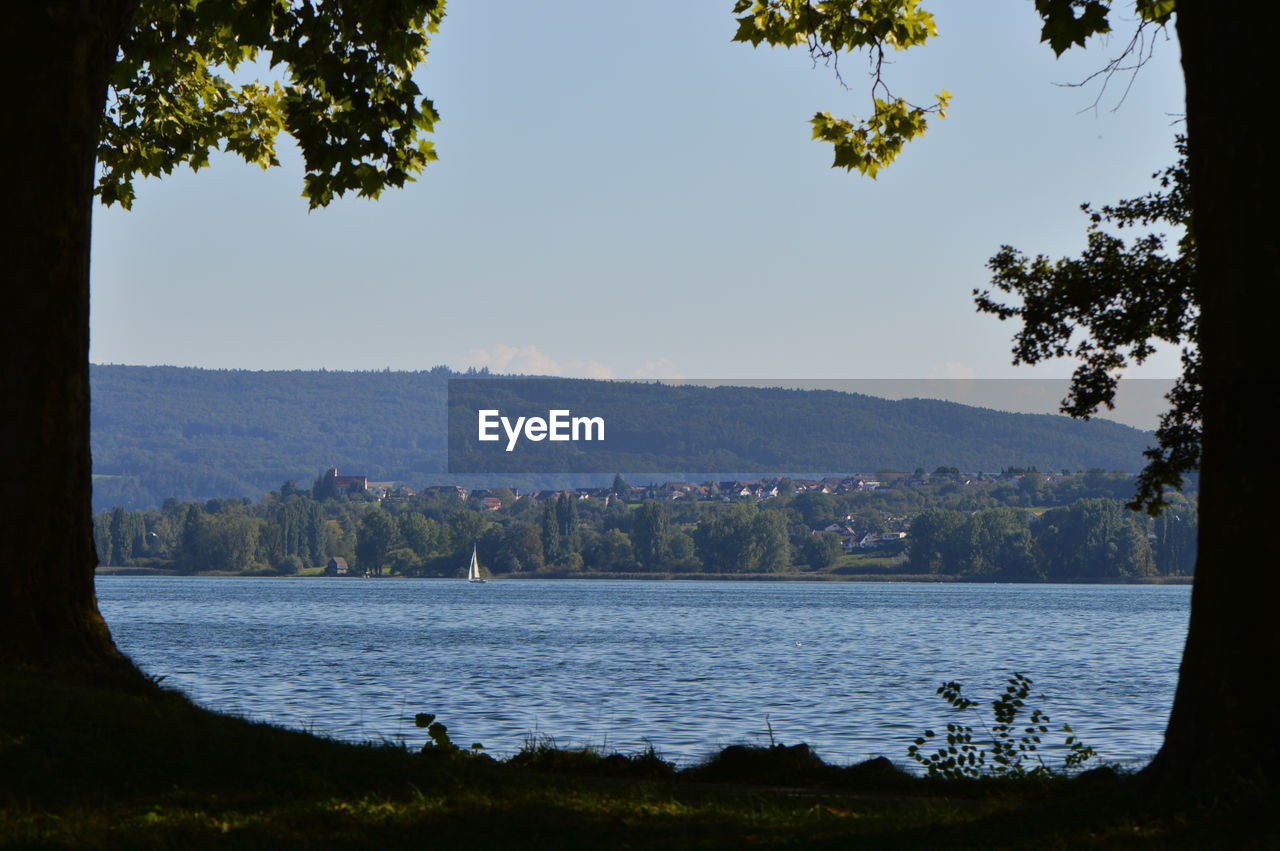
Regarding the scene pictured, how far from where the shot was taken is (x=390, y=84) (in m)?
15.6

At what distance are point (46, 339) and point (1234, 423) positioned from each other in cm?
837

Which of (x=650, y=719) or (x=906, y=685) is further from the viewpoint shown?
(x=906, y=685)

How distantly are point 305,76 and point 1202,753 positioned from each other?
1124 centimetres

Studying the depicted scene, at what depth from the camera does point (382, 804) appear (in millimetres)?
8375

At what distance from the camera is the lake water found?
3522 centimetres

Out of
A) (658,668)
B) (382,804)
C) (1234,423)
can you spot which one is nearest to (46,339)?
(382,804)

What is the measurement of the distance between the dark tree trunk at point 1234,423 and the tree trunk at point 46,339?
7.98m

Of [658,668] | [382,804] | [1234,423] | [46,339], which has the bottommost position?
[658,668]

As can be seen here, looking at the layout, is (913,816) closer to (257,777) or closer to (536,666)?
(257,777)

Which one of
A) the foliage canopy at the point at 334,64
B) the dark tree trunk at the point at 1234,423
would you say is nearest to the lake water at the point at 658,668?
the foliage canopy at the point at 334,64

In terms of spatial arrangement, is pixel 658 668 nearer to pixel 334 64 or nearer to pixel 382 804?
pixel 334 64

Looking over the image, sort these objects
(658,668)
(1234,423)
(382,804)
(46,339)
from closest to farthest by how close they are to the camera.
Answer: (1234,423), (382,804), (46,339), (658,668)

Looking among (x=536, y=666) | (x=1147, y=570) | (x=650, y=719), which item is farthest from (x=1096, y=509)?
→ (x=650, y=719)

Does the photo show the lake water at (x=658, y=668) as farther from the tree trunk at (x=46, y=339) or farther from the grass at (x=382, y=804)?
the grass at (x=382, y=804)
